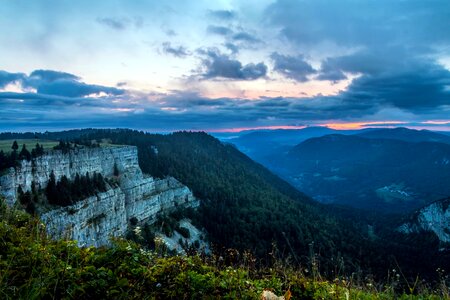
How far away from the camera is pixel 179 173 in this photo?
7323 inches

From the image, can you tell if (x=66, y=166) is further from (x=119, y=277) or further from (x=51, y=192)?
(x=119, y=277)

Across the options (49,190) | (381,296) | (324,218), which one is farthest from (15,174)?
(324,218)

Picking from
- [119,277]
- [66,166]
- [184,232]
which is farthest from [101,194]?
[119,277]

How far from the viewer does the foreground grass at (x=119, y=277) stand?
6.36 meters

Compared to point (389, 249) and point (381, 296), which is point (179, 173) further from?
point (381, 296)

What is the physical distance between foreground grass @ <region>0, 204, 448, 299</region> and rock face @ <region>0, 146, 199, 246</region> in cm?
3391

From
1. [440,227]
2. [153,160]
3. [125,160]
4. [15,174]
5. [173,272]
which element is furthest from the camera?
[440,227]

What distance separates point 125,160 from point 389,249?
130m

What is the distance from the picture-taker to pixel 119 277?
281 inches

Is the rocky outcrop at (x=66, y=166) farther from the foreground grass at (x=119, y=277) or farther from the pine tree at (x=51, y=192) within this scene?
the foreground grass at (x=119, y=277)

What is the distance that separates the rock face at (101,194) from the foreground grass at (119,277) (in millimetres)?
33908

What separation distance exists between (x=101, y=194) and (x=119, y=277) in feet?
278

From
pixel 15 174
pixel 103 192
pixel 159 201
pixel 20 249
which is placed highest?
pixel 20 249

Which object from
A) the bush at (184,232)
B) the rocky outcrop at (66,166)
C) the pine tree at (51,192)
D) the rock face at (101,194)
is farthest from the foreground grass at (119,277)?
the bush at (184,232)
